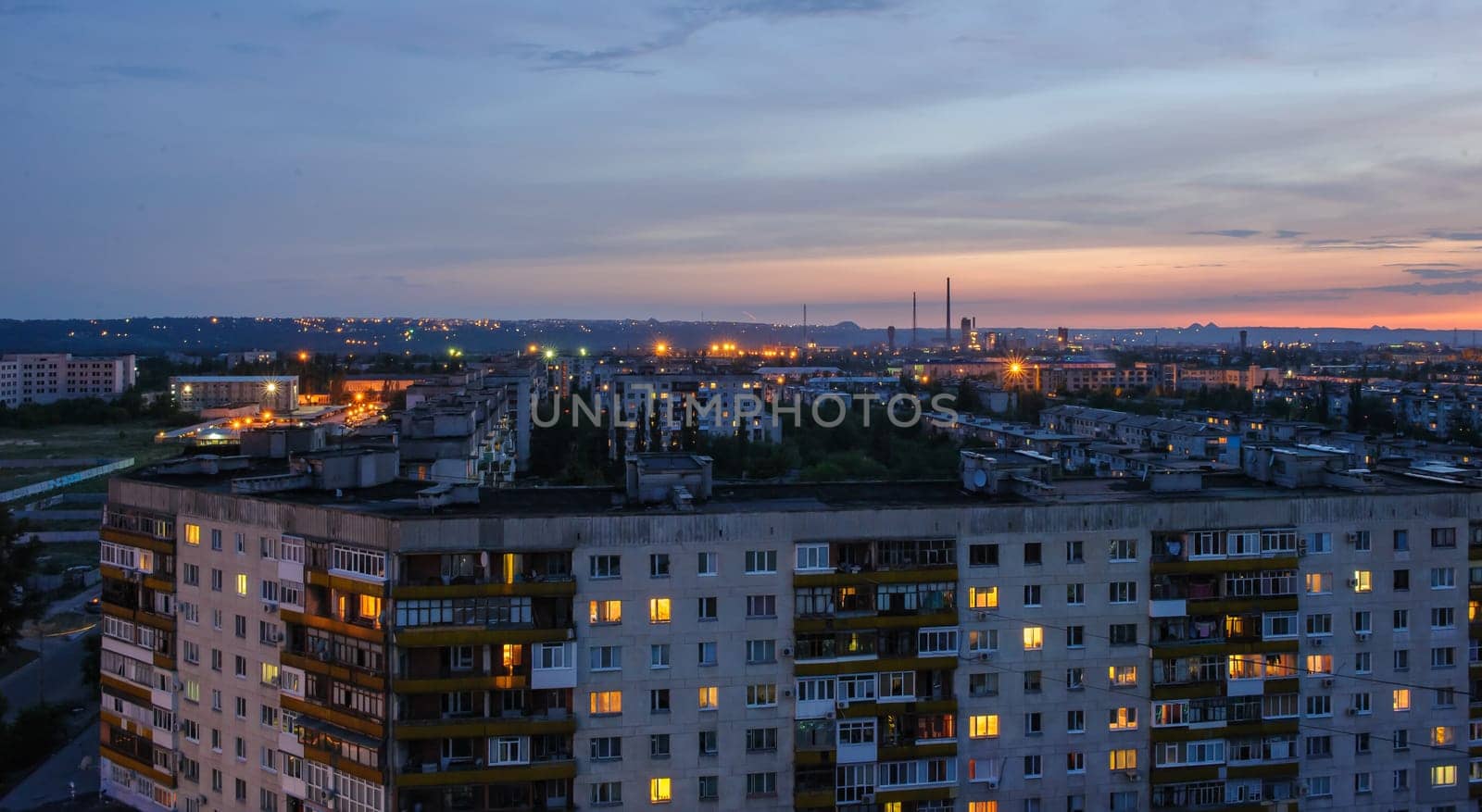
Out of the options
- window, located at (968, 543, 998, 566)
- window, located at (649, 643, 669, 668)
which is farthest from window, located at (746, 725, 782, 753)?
window, located at (968, 543, 998, 566)

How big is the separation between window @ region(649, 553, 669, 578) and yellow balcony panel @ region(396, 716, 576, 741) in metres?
1.10

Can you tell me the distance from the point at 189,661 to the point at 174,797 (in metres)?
1.21

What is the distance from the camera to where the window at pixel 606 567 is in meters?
8.02

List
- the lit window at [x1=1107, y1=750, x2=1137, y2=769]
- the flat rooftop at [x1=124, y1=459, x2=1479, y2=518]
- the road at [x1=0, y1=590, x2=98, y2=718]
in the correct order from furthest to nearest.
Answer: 1. the road at [x1=0, y1=590, x2=98, y2=718]
2. the flat rooftop at [x1=124, y1=459, x2=1479, y2=518]
3. the lit window at [x1=1107, y1=750, x2=1137, y2=769]

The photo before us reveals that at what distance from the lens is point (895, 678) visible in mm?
8414

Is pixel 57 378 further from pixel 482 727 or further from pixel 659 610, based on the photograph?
pixel 659 610

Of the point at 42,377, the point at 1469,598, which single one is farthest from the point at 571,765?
the point at 42,377

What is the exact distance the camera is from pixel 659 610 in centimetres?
808

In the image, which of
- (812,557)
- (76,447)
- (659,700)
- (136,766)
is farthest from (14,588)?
(76,447)

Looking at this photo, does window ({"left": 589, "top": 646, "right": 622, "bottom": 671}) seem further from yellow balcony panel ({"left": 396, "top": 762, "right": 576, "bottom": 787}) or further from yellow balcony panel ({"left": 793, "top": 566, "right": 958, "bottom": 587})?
yellow balcony panel ({"left": 793, "top": 566, "right": 958, "bottom": 587})

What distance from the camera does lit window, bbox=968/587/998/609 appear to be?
8.46m

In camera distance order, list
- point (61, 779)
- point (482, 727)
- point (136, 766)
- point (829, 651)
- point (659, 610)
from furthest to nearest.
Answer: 1. point (61, 779)
2. point (136, 766)
3. point (829, 651)
4. point (659, 610)
5. point (482, 727)

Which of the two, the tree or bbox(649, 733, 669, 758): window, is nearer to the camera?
bbox(649, 733, 669, 758): window

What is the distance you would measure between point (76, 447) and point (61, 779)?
3602cm
